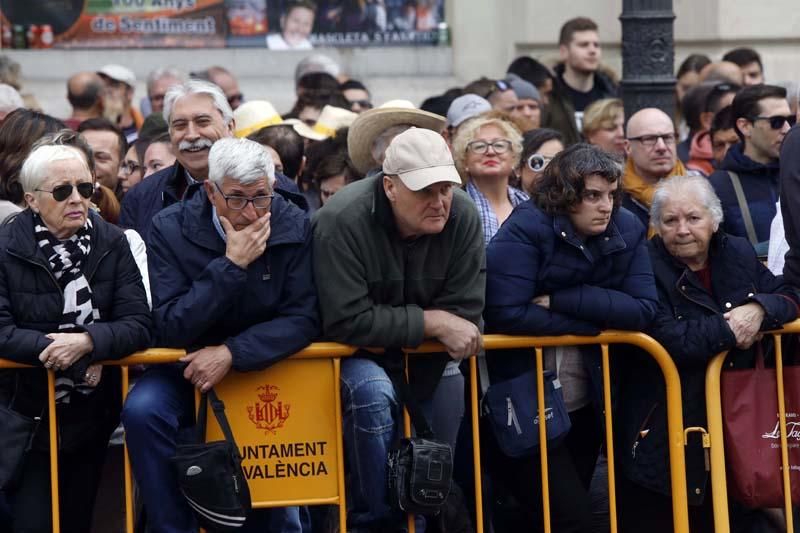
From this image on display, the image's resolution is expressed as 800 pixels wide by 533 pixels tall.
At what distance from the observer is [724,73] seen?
37.1 ft

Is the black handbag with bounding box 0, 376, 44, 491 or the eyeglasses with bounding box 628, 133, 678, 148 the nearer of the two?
the black handbag with bounding box 0, 376, 44, 491

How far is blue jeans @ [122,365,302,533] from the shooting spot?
6090 millimetres

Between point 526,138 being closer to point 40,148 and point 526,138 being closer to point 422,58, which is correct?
point 40,148

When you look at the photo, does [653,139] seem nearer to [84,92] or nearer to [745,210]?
[745,210]

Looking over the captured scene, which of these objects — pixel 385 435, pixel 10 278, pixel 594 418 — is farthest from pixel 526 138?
pixel 10 278

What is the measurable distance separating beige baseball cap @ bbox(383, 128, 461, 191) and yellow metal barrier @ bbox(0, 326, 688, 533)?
67 centimetres

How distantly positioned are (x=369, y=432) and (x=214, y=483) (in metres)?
0.64

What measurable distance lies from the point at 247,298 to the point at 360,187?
65 cm

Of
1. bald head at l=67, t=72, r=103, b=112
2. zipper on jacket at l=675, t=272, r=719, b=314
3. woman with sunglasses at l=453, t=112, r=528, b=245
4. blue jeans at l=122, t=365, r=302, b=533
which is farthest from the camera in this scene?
bald head at l=67, t=72, r=103, b=112

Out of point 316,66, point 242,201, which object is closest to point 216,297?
point 242,201

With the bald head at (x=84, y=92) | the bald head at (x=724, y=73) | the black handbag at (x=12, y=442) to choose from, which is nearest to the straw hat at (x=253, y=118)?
the bald head at (x=84, y=92)

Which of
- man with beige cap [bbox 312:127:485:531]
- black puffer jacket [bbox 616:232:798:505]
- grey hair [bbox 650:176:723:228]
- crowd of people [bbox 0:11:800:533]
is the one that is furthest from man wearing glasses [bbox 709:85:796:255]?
man with beige cap [bbox 312:127:485:531]

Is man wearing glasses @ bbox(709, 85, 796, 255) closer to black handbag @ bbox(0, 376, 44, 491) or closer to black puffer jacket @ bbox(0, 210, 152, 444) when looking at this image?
black puffer jacket @ bbox(0, 210, 152, 444)

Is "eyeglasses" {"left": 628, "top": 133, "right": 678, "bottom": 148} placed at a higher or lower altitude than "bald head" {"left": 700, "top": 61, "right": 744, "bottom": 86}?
lower
